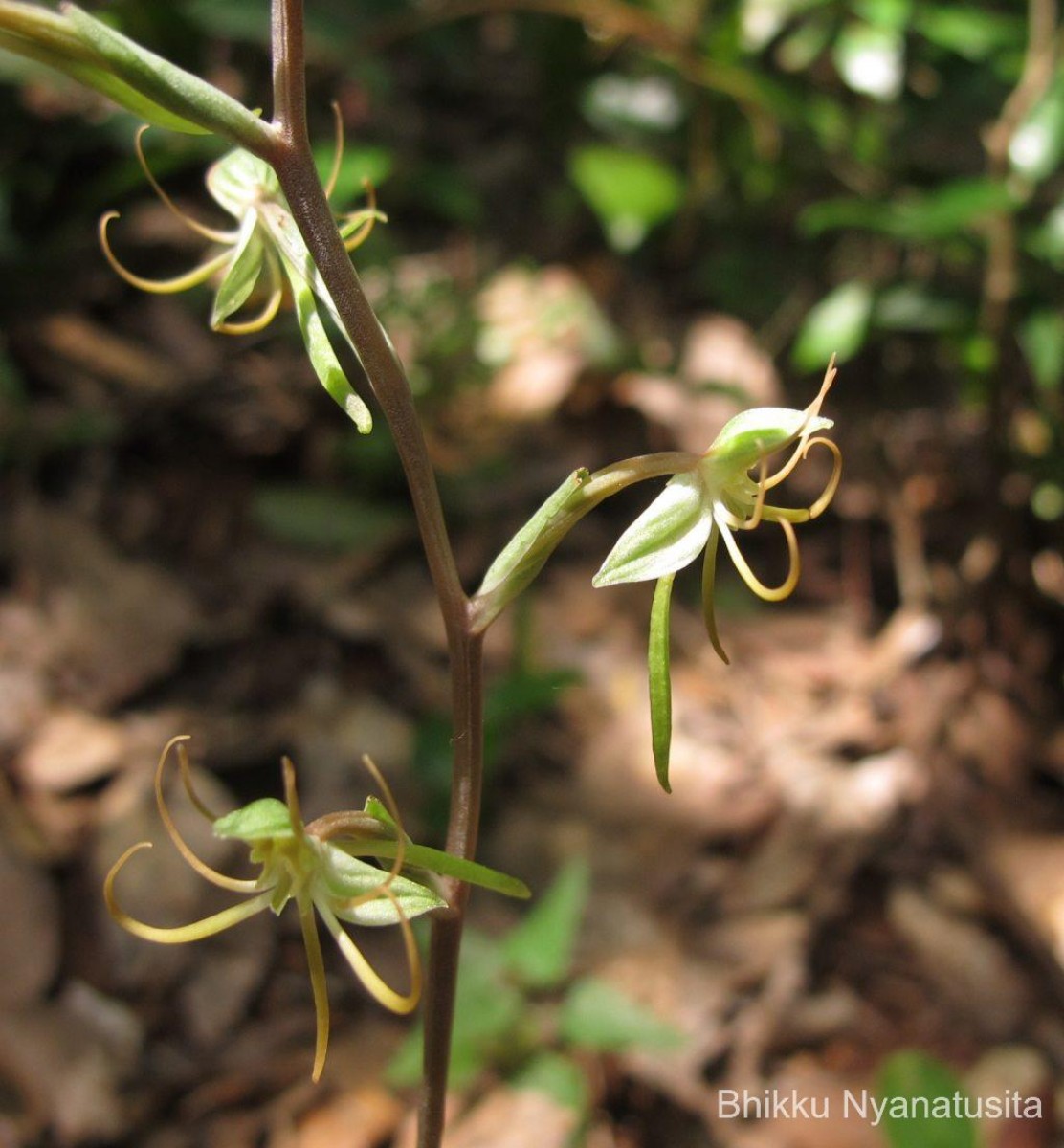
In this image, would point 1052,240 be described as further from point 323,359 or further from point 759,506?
point 323,359

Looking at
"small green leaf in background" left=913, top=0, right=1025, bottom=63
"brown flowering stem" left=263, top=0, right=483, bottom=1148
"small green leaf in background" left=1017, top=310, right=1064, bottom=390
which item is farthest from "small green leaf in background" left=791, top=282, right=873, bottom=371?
"brown flowering stem" left=263, top=0, right=483, bottom=1148

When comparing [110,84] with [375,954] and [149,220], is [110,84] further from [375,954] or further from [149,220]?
[149,220]

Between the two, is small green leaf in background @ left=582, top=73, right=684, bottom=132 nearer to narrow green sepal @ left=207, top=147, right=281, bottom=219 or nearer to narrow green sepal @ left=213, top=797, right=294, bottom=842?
Result: narrow green sepal @ left=207, top=147, right=281, bottom=219

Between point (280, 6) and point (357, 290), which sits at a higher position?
point (280, 6)

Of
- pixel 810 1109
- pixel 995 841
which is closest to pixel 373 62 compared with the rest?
pixel 995 841

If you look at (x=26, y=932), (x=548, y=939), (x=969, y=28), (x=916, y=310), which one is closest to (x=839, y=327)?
(x=916, y=310)
